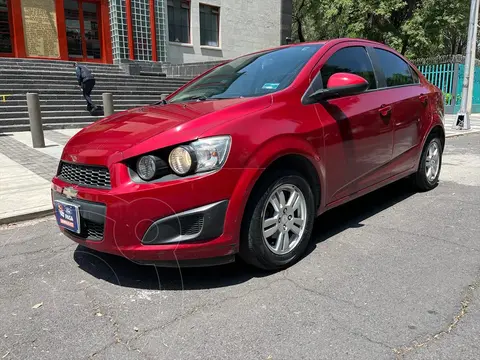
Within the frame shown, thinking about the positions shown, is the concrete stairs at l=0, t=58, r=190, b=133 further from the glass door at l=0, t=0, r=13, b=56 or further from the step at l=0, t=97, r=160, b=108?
the glass door at l=0, t=0, r=13, b=56

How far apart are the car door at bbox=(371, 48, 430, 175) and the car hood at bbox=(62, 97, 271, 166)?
185cm

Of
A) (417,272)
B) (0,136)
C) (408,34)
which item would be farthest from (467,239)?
(408,34)

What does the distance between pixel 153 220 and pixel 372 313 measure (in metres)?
1.48

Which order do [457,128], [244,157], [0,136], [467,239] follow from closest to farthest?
[244,157], [467,239], [0,136], [457,128]

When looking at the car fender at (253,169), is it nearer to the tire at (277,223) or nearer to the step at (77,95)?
the tire at (277,223)

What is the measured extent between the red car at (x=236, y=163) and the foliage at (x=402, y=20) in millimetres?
20006

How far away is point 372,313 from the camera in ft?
8.72

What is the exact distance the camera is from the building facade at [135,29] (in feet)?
56.5

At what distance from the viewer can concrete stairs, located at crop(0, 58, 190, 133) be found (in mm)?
12234

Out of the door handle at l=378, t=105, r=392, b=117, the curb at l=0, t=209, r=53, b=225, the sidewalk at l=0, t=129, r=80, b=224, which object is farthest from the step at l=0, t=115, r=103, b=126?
the door handle at l=378, t=105, r=392, b=117

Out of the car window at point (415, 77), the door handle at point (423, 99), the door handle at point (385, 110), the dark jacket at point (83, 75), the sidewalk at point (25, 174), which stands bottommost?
the sidewalk at point (25, 174)

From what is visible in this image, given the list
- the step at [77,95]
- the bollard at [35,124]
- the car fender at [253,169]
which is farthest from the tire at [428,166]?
the step at [77,95]

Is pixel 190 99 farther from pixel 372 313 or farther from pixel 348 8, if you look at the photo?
pixel 348 8

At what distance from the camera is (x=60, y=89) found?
14.4 meters
